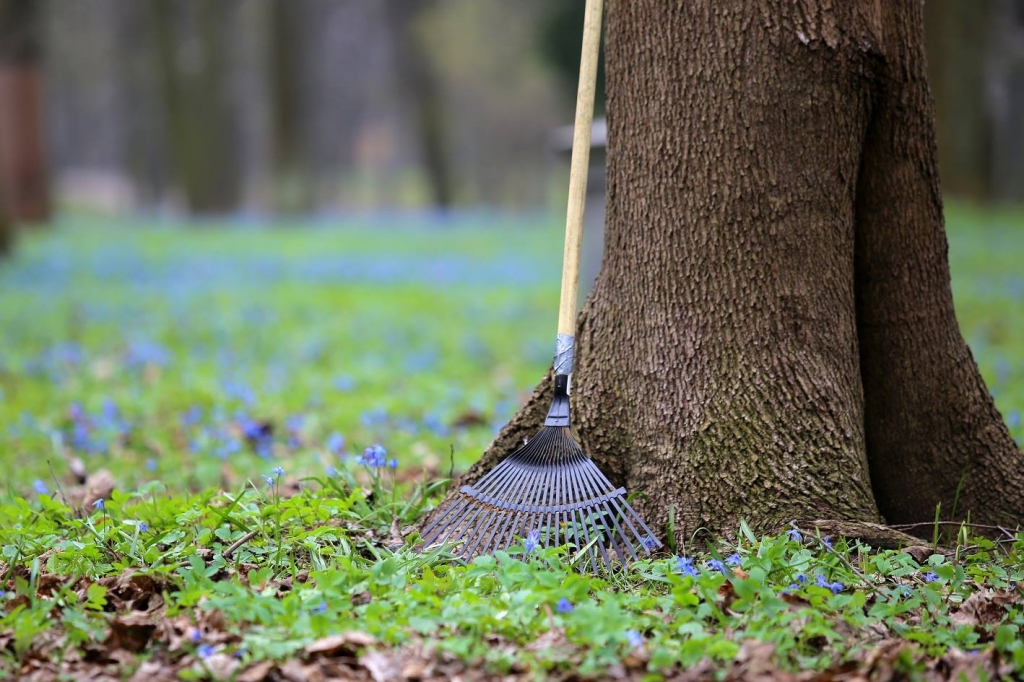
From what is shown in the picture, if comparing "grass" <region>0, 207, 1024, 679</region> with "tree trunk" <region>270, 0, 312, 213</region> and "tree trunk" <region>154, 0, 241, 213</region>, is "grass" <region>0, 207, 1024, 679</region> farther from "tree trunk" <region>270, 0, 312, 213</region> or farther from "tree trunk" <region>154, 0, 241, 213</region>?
"tree trunk" <region>154, 0, 241, 213</region>

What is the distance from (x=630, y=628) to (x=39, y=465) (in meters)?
2.85

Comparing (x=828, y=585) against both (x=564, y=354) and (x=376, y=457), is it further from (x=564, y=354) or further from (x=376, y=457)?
(x=376, y=457)

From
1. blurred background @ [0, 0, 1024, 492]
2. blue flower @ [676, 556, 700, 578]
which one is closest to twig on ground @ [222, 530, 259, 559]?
blurred background @ [0, 0, 1024, 492]

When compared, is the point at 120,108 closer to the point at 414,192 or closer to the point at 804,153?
the point at 414,192

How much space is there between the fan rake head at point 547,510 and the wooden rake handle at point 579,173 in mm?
357

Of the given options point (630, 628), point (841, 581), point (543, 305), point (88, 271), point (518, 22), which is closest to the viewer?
point (630, 628)

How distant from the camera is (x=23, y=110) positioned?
15750 mm

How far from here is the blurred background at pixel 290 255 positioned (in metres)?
4.61

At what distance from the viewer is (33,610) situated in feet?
6.84

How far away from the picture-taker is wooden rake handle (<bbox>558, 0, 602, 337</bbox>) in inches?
106

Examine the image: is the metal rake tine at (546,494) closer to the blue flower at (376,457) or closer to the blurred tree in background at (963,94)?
the blue flower at (376,457)

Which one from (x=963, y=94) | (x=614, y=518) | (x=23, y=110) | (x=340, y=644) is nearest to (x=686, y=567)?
(x=614, y=518)

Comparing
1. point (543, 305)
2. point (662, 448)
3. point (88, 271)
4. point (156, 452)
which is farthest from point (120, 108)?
point (662, 448)

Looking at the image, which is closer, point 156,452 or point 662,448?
point 662,448
